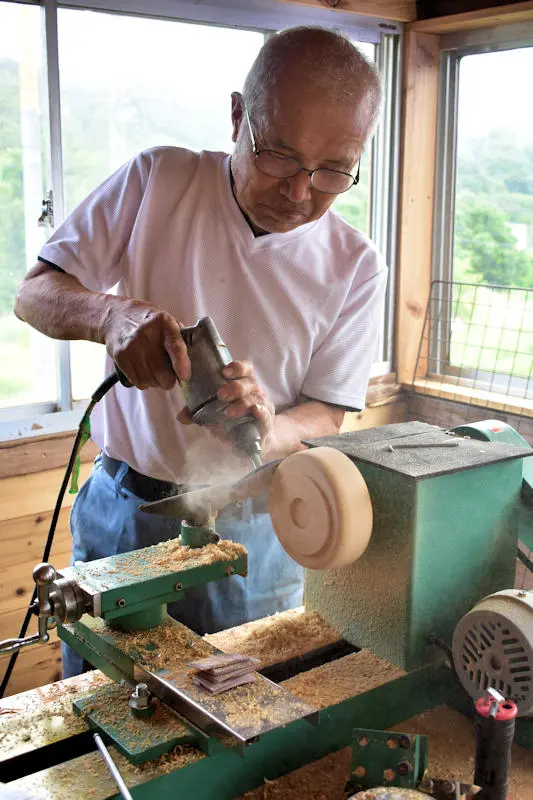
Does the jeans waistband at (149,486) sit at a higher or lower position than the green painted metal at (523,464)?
lower

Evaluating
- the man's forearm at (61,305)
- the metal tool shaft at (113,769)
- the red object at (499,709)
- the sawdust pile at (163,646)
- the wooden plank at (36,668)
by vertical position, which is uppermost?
the man's forearm at (61,305)

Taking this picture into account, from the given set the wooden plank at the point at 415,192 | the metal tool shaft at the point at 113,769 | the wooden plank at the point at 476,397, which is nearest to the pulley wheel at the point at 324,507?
the metal tool shaft at the point at 113,769

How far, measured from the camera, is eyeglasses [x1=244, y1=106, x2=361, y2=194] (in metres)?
1.60

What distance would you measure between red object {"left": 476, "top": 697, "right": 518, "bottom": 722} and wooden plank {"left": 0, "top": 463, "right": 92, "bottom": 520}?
2.04 m

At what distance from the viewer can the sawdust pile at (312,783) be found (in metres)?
1.13

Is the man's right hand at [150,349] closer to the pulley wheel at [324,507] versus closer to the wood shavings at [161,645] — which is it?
the pulley wheel at [324,507]

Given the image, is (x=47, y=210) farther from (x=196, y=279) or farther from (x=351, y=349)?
(x=351, y=349)

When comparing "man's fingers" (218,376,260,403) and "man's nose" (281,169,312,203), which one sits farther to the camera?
"man's nose" (281,169,312,203)

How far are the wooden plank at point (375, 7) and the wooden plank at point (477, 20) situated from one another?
61 mm

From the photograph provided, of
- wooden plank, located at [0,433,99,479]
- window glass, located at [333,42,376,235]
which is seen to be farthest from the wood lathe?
window glass, located at [333,42,376,235]

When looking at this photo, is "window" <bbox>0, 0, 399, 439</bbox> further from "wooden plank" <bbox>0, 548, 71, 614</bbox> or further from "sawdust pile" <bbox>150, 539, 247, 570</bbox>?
"sawdust pile" <bbox>150, 539, 247, 570</bbox>

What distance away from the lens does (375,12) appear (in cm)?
338

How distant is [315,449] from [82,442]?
0.58 m

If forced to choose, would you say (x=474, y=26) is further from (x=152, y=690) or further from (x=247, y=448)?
(x=152, y=690)
